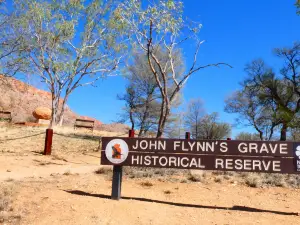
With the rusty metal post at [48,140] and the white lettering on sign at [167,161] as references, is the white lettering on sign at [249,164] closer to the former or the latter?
the white lettering on sign at [167,161]

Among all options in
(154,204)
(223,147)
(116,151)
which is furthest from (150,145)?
(223,147)


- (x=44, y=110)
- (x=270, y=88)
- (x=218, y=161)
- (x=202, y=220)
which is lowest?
(x=202, y=220)

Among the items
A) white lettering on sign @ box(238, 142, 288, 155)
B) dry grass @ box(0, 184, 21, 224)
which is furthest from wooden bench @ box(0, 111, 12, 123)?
white lettering on sign @ box(238, 142, 288, 155)

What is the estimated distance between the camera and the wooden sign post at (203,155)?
21.0 ft

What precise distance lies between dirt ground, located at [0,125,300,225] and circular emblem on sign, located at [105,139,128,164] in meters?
0.79

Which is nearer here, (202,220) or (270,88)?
(202,220)

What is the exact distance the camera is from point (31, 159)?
12.8 m

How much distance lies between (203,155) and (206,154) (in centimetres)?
6

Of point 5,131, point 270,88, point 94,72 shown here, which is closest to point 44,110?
point 94,72

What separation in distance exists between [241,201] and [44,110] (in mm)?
29478

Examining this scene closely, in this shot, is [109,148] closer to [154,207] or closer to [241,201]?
[154,207]

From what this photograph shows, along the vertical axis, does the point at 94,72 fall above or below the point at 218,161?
above

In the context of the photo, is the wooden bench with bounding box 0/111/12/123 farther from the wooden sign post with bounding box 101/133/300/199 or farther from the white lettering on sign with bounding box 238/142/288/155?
the white lettering on sign with bounding box 238/142/288/155

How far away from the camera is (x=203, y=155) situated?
6.70 meters
